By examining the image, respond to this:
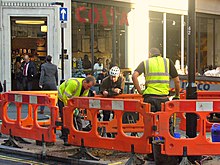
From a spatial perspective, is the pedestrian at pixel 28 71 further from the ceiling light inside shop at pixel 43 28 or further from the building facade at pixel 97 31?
the ceiling light inside shop at pixel 43 28

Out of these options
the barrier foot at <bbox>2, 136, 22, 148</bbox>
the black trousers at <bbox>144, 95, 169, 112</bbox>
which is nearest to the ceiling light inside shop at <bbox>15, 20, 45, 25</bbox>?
the barrier foot at <bbox>2, 136, 22, 148</bbox>

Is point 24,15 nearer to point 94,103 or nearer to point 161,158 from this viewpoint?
point 94,103

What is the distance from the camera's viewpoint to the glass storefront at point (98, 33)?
20719 mm

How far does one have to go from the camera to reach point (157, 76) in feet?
28.1

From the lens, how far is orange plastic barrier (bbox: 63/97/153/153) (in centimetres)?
795

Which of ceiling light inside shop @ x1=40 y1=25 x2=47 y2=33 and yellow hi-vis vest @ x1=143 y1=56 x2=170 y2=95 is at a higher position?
ceiling light inside shop @ x1=40 y1=25 x2=47 y2=33

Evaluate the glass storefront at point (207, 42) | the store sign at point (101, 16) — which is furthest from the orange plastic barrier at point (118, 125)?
the glass storefront at point (207, 42)

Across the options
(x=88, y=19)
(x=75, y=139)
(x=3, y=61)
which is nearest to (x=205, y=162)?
(x=75, y=139)

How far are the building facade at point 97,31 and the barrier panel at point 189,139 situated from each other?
9290 millimetres

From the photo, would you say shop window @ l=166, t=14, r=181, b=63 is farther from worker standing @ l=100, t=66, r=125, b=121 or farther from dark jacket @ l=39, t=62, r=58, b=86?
worker standing @ l=100, t=66, r=125, b=121

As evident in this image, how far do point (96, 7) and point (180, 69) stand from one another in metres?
7.10

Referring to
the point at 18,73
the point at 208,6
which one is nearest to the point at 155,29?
the point at 208,6

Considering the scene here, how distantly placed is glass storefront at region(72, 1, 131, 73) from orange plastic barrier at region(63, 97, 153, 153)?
11762mm

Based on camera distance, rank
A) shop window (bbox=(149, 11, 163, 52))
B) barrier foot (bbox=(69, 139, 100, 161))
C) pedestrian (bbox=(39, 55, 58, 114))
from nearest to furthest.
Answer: barrier foot (bbox=(69, 139, 100, 161)) < pedestrian (bbox=(39, 55, 58, 114)) < shop window (bbox=(149, 11, 163, 52))
